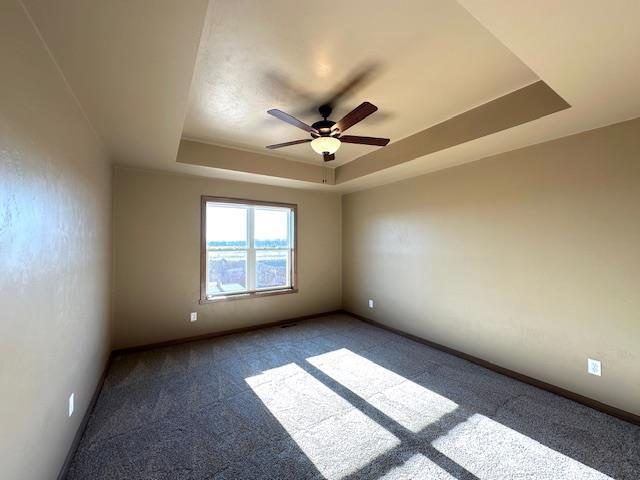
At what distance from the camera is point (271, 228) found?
4.67 m

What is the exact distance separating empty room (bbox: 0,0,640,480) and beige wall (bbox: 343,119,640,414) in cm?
2

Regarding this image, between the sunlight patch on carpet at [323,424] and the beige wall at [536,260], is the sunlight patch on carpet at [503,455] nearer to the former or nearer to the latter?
the sunlight patch on carpet at [323,424]

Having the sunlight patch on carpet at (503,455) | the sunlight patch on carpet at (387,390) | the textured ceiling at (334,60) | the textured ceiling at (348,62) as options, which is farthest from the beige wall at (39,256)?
the sunlight patch on carpet at (503,455)

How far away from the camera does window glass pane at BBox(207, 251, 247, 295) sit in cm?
414

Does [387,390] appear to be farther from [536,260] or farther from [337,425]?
[536,260]

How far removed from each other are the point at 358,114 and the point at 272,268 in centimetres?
318

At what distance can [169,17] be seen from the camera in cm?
123

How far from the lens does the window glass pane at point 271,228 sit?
14.9 ft

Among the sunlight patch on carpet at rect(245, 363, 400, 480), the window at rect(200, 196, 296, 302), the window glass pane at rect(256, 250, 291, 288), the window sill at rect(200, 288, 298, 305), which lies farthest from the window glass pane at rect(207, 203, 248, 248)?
the sunlight patch on carpet at rect(245, 363, 400, 480)

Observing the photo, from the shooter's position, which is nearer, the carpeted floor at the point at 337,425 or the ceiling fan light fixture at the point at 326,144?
the carpeted floor at the point at 337,425

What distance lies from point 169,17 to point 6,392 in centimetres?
168

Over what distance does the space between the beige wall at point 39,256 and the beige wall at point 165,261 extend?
54.6 inches

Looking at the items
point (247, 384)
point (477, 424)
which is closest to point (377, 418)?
point (477, 424)

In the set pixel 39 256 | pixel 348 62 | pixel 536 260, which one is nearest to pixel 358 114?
pixel 348 62
